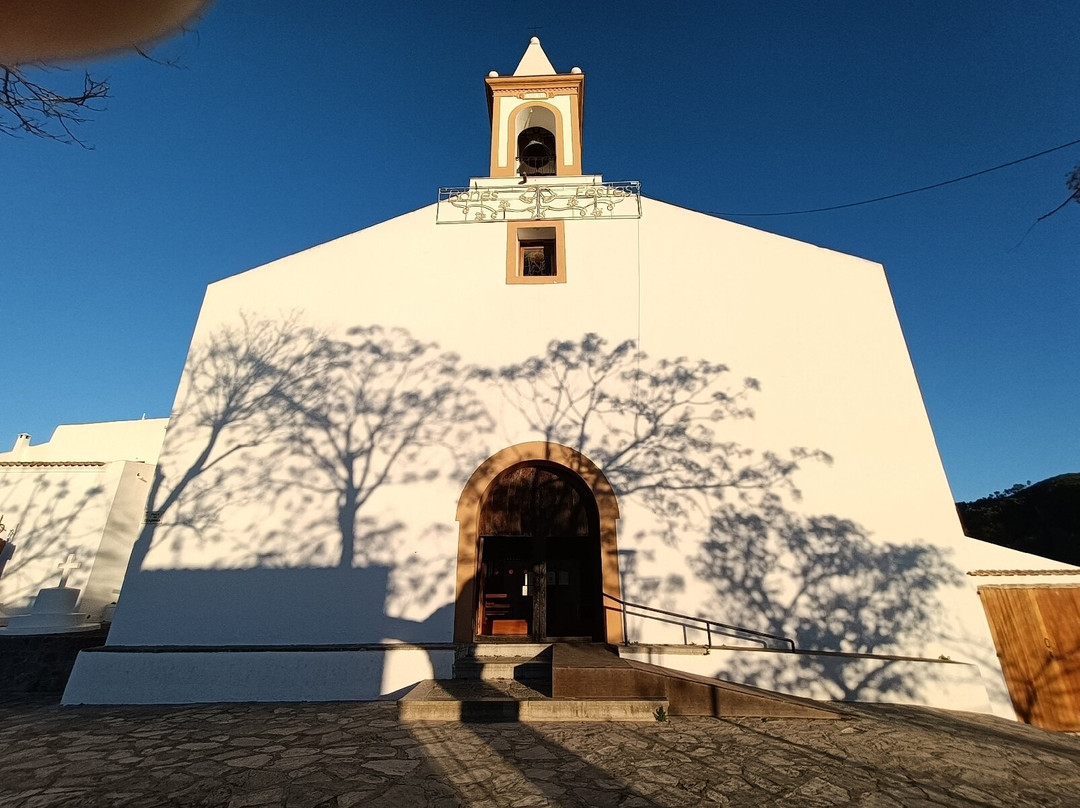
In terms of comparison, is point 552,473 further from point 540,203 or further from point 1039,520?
point 1039,520

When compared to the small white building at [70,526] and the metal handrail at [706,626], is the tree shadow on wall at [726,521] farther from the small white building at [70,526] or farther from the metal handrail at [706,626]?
the small white building at [70,526]

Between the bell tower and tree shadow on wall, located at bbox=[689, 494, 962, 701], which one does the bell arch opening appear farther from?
tree shadow on wall, located at bbox=[689, 494, 962, 701]

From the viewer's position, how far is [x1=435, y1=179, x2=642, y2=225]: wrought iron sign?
9172 millimetres

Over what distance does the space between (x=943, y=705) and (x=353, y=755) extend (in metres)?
6.95

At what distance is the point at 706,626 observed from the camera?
6.70 metres

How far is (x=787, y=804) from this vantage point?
3268mm

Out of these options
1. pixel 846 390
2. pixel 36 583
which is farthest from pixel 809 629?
pixel 36 583

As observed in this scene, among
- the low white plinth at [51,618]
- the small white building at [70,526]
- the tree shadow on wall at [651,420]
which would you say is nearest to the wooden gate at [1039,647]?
the tree shadow on wall at [651,420]

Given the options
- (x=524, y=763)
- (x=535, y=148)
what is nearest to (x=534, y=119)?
(x=535, y=148)

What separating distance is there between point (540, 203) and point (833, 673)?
8671 mm

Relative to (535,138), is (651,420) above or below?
below

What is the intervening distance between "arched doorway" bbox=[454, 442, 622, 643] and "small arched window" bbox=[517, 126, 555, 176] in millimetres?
7250

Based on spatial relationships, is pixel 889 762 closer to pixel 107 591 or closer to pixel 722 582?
pixel 722 582

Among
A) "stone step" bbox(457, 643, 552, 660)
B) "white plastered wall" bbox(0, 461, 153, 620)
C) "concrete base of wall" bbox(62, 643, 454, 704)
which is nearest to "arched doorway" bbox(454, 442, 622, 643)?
"stone step" bbox(457, 643, 552, 660)
